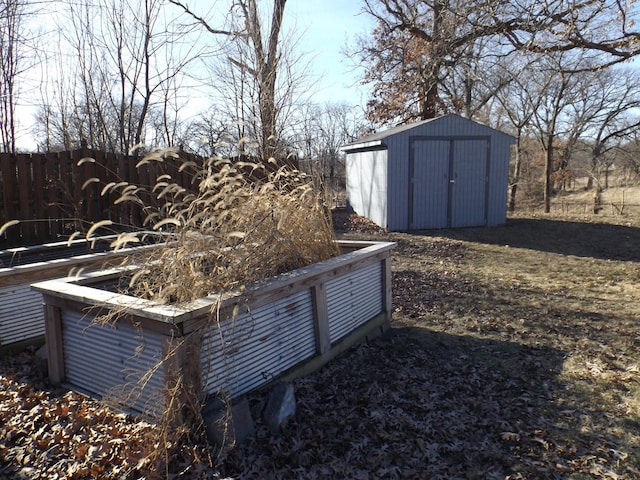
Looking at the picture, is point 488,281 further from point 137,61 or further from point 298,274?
point 137,61

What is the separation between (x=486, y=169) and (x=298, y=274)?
29.3 feet

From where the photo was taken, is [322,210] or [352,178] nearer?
[322,210]

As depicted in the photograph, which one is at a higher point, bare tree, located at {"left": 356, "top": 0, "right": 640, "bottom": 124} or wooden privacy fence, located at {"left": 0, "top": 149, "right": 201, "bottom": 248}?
bare tree, located at {"left": 356, "top": 0, "right": 640, "bottom": 124}

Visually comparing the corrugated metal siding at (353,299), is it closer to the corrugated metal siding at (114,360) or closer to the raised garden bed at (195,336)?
the raised garden bed at (195,336)

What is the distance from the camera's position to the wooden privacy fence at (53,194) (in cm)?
511

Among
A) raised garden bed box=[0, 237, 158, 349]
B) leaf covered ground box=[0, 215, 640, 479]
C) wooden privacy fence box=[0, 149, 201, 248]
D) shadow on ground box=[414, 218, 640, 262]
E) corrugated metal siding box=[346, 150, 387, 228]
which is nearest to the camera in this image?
leaf covered ground box=[0, 215, 640, 479]

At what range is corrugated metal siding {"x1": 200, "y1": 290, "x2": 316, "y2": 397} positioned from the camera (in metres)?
2.36

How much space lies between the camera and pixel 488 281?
Result: 19.5ft

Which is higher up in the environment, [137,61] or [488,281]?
[137,61]

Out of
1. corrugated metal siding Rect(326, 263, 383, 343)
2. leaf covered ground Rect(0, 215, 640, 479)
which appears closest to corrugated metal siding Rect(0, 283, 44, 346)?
leaf covered ground Rect(0, 215, 640, 479)

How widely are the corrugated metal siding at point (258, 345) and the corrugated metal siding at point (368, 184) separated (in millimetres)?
7563

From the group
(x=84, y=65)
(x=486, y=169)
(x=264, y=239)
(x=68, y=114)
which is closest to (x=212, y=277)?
(x=264, y=239)

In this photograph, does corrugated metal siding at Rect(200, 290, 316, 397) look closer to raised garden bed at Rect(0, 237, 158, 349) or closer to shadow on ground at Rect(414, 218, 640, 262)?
raised garden bed at Rect(0, 237, 158, 349)

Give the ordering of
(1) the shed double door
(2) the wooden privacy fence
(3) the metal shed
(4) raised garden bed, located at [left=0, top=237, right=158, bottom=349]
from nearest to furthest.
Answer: (4) raised garden bed, located at [left=0, top=237, right=158, bottom=349]
(2) the wooden privacy fence
(3) the metal shed
(1) the shed double door
